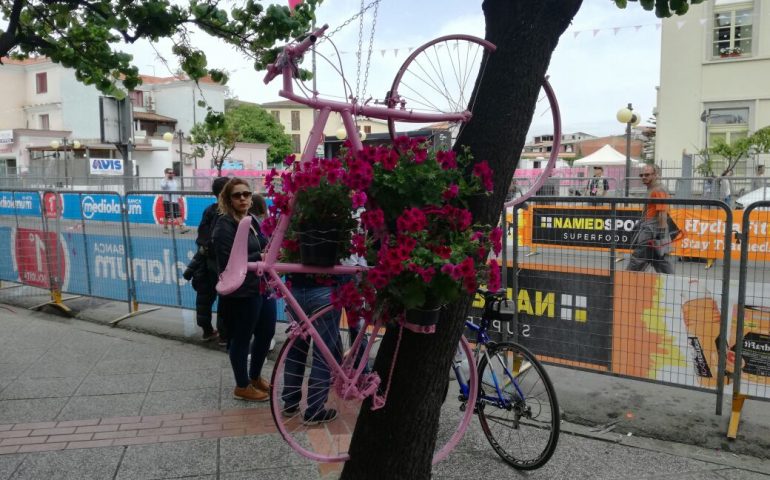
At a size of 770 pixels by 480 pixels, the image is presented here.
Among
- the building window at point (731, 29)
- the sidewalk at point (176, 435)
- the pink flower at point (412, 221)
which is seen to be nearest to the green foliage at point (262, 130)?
the building window at point (731, 29)

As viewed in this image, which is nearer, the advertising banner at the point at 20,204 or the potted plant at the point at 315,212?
the potted plant at the point at 315,212

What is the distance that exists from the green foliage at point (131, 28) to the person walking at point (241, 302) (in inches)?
74.3

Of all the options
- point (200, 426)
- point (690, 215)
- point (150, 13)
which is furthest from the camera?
point (150, 13)

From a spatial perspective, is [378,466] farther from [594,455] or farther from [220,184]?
[220,184]

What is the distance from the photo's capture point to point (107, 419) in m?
4.54

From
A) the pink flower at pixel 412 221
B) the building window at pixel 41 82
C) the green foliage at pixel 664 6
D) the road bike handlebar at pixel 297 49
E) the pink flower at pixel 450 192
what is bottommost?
the pink flower at pixel 412 221

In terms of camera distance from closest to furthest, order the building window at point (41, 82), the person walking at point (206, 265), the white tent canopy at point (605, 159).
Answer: the person walking at point (206, 265)
the white tent canopy at point (605, 159)
the building window at point (41, 82)

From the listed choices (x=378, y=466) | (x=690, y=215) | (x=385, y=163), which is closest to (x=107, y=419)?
(x=378, y=466)

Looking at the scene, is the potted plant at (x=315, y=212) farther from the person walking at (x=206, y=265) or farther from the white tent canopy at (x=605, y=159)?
the white tent canopy at (x=605, y=159)

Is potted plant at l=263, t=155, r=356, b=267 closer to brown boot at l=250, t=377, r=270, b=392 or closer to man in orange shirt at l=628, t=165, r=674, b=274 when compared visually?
brown boot at l=250, t=377, r=270, b=392

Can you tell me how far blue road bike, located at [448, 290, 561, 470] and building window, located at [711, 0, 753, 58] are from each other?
28.1 metres

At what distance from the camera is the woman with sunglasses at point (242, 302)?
4.63m

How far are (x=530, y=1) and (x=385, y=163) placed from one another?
937 mm

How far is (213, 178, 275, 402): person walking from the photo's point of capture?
4.63 m
